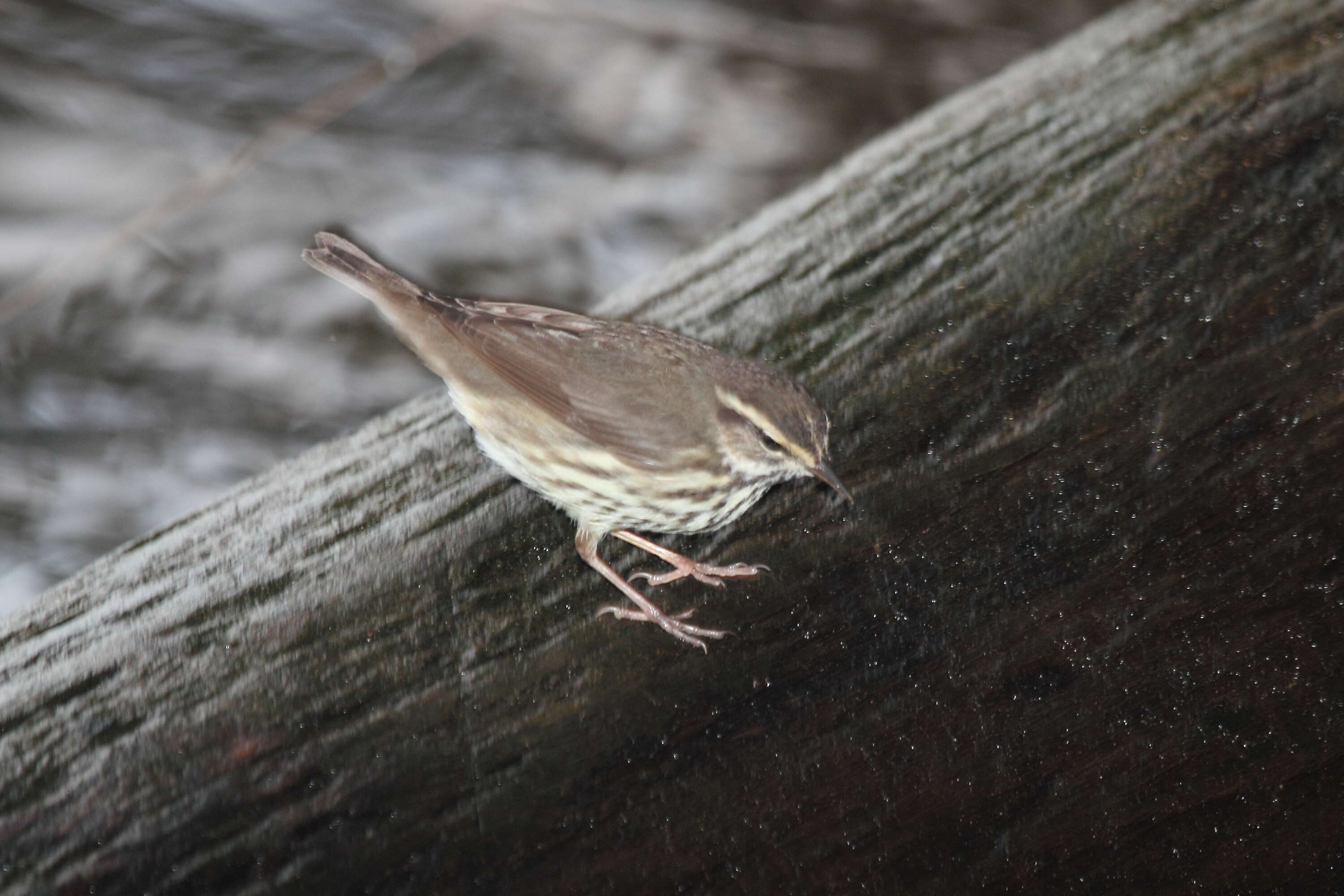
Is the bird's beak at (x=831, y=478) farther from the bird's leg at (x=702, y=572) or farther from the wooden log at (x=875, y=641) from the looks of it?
the bird's leg at (x=702, y=572)

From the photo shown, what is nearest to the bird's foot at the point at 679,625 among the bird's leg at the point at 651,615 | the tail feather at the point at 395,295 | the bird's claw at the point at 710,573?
the bird's leg at the point at 651,615

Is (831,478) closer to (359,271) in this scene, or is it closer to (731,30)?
(359,271)

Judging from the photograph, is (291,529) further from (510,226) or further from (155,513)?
(510,226)

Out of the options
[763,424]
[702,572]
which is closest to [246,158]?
[763,424]

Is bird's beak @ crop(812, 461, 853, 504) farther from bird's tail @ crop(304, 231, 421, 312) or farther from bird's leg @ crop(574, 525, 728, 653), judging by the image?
bird's tail @ crop(304, 231, 421, 312)

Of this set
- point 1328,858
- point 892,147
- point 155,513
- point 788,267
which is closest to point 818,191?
point 892,147
